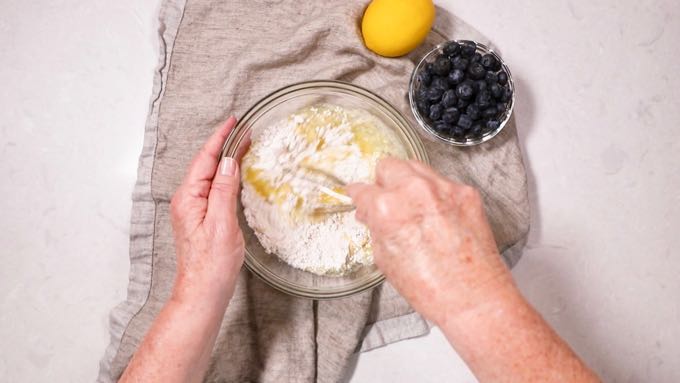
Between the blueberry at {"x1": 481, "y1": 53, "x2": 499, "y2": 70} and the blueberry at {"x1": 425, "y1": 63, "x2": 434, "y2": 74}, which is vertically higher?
the blueberry at {"x1": 481, "y1": 53, "x2": 499, "y2": 70}

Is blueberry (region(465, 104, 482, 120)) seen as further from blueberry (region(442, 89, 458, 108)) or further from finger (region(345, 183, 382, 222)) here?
finger (region(345, 183, 382, 222))

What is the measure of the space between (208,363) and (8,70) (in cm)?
73

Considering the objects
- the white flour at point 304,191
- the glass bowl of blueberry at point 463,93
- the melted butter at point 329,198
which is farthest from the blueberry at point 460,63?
the melted butter at point 329,198

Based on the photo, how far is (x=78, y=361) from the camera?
101cm

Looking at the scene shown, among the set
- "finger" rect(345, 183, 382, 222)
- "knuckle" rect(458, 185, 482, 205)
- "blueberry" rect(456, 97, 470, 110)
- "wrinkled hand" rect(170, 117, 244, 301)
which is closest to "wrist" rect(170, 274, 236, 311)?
"wrinkled hand" rect(170, 117, 244, 301)

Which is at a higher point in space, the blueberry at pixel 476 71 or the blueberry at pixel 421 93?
the blueberry at pixel 476 71

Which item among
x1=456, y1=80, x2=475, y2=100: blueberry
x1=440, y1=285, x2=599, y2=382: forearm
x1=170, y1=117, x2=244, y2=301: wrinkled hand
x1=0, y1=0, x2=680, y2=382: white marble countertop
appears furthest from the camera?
x1=0, y1=0, x2=680, y2=382: white marble countertop

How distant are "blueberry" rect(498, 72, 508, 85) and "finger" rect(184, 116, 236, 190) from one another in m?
0.50

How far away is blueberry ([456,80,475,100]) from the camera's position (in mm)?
888

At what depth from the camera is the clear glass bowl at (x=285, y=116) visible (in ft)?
2.81

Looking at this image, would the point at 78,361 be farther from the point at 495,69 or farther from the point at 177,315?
the point at 495,69

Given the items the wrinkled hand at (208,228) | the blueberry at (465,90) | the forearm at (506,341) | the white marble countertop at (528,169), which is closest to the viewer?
the forearm at (506,341)

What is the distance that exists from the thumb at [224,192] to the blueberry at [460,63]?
17.1 inches

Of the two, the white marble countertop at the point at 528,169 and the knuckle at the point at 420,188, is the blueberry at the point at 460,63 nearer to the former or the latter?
the white marble countertop at the point at 528,169
